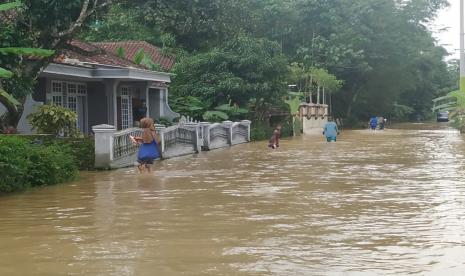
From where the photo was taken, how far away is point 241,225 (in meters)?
9.19

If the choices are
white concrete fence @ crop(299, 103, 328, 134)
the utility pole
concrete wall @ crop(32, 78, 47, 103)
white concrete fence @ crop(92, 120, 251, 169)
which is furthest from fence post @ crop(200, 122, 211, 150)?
the utility pole

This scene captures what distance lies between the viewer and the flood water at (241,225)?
690 cm

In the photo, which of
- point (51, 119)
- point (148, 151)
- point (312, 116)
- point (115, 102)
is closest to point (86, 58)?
point (115, 102)

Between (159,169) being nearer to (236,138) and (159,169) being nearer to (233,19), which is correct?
(233,19)

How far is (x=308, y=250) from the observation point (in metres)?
7.50

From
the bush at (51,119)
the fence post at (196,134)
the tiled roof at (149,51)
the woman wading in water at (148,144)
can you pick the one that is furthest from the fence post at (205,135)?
the woman wading in water at (148,144)

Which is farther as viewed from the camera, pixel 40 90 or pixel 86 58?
pixel 86 58

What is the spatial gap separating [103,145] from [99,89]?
901 centimetres

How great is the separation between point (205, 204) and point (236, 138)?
21.3 metres

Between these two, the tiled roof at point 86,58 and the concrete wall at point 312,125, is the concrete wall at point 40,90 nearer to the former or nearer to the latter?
the tiled roof at point 86,58

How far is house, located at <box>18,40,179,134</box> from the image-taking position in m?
22.9

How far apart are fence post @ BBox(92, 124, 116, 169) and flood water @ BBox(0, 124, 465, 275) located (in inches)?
47.9

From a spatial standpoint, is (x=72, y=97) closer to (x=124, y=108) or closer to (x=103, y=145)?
(x=124, y=108)

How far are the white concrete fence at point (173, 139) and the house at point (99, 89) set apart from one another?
268 centimetres
